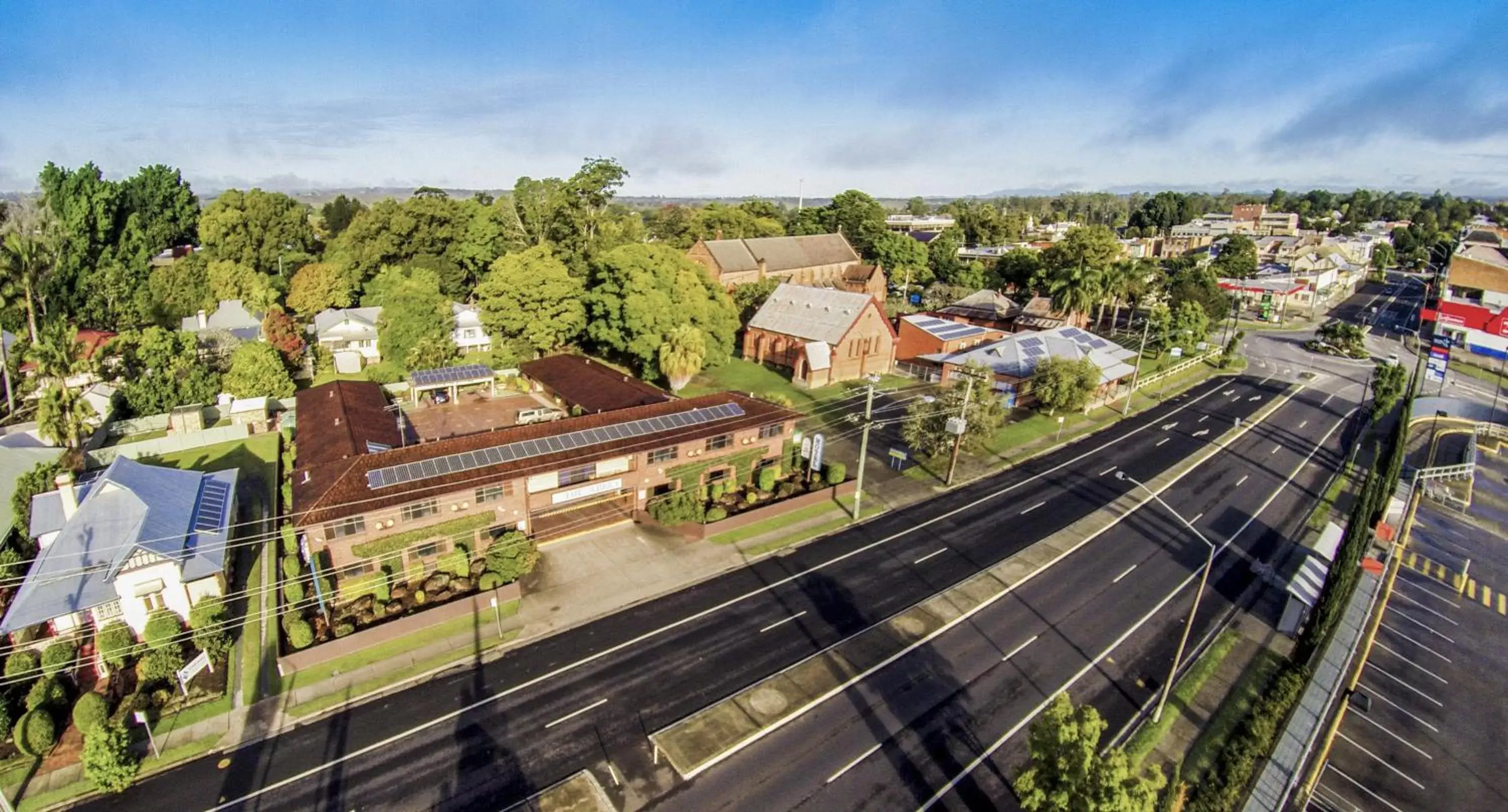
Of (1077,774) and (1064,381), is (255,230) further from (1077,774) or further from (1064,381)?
(1077,774)

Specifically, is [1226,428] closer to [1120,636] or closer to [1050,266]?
[1120,636]

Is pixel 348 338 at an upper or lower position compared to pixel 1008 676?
upper

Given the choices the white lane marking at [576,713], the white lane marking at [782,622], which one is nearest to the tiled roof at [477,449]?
the white lane marking at [782,622]

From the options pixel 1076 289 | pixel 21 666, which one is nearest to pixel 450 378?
pixel 21 666

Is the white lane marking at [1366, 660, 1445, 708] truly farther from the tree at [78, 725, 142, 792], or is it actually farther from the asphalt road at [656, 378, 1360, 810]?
the tree at [78, 725, 142, 792]

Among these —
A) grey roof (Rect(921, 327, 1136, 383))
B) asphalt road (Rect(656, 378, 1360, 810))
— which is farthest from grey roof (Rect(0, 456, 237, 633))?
grey roof (Rect(921, 327, 1136, 383))
